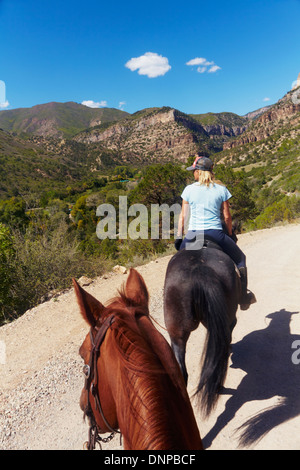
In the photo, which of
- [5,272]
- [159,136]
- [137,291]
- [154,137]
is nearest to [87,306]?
[137,291]

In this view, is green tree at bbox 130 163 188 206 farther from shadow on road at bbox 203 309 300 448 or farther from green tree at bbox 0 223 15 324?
shadow on road at bbox 203 309 300 448

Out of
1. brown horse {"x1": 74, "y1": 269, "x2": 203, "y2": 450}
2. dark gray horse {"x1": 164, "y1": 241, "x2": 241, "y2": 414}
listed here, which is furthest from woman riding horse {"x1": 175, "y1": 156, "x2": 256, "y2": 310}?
brown horse {"x1": 74, "y1": 269, "x2": 203, "y2": 450}

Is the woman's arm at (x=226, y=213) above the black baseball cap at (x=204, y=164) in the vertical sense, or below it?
below

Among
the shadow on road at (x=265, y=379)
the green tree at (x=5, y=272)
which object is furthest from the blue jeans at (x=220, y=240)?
the green tree at (x=5, y=272)

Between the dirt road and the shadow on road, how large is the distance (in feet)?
0.03

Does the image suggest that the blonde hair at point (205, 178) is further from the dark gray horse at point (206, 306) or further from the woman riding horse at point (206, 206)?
the dark gray horse at point (206, 306)

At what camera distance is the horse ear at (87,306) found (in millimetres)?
1451

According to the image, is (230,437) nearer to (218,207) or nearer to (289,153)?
(218,207)

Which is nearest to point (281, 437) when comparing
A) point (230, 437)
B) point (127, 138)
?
point (230, 437)

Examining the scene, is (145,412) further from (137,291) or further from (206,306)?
(206,306)

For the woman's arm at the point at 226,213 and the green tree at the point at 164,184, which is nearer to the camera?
the woman's arm at the point at 226,213

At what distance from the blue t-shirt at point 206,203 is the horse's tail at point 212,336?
80 cm

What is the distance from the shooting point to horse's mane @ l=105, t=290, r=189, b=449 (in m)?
1.06

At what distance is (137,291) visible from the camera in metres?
1.60
